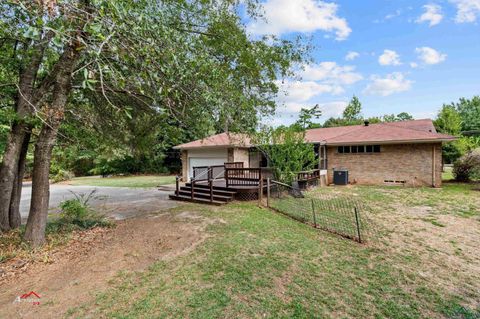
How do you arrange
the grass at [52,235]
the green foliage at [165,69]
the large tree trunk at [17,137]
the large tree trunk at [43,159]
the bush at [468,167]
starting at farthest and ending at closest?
the bush at [468,167] → the large tree trunk at [17,137] → the large tree trunk at [43,159] → the grass at [52,235] → the green foliage at [165,69]

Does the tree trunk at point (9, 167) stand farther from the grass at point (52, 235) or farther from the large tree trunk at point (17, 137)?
the grass at point (52, 235)

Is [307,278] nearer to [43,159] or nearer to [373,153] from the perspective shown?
[43,159]

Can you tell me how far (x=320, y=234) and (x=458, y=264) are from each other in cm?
235

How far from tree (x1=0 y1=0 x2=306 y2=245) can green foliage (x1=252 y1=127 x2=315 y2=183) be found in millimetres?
3643

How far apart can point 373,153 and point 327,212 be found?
8439 millimetres

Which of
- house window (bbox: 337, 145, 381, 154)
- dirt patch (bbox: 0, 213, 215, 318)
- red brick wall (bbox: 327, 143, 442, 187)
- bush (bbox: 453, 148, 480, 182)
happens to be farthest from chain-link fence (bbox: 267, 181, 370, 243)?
bush (bbox: 453, 148, 480, 182)

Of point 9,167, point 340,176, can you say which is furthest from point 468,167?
point 9,167

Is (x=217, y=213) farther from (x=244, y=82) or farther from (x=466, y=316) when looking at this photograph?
(x=466, y=316)

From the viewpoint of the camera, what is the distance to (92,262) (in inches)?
175

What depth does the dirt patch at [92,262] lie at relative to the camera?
10.7 feet

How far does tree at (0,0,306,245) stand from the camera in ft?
11.6

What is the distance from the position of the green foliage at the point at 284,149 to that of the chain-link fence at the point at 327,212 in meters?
0.67

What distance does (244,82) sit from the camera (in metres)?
6.46

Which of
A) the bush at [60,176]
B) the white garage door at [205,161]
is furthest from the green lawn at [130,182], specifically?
the white garage door at [205,161]
